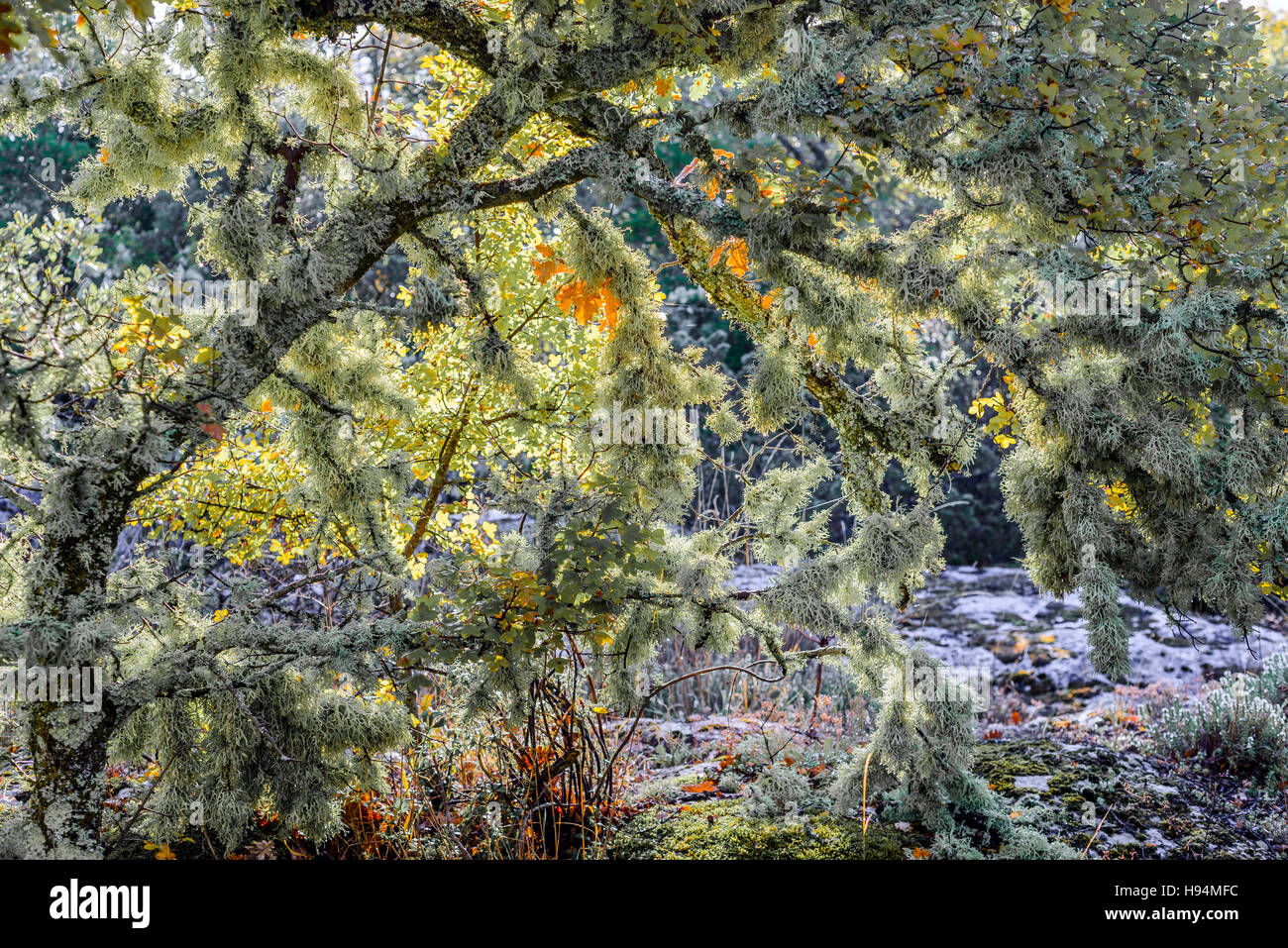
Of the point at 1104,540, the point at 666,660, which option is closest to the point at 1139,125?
the point at 1104,540

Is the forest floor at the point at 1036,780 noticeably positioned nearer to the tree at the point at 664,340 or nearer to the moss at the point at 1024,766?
the moss at the point at 1024,766

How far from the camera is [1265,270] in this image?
2.72 metres

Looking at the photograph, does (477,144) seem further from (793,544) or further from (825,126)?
(793,544)

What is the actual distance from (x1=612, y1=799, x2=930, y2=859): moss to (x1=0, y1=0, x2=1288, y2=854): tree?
0.23 m

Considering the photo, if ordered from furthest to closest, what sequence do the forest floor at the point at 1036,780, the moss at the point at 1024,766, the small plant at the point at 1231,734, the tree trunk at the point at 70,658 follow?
1. the small plant at the point at 1231,734
2. the moss at the point at 1024,766
3. the forest floor at the point at 1036,780
4. the tree trunk at the point at 70,658

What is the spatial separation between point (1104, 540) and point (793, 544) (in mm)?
1162

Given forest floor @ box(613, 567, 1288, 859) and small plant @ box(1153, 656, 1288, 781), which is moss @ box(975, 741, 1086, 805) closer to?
forest floor @ box(613, 567, 1288, 859)

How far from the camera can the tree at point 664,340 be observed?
2762mm

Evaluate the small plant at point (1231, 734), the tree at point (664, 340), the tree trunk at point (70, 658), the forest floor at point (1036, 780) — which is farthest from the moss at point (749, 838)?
the small plant at point (1231, 734)

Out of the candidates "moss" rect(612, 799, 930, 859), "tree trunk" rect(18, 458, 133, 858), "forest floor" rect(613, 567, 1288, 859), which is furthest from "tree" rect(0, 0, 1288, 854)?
"forest floor" rect(613, 567, 1288, 859)

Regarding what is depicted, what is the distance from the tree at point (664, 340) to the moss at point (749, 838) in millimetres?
235

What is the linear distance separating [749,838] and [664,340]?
2.14 m

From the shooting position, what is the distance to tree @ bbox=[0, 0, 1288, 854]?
2.76 meters

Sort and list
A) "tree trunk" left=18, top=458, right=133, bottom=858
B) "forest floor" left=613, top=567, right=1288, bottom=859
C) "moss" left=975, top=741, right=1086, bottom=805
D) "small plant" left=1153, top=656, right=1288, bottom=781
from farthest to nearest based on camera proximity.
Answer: "small plant" left=1153, top=656, right=1288, bottom=781 < "moss" left=975, top=741, right=1086, bottom=805 < "forest floor" left=613, top=567, right=1288, bottom=859 < "tree trunk" left=18, top=458, right=133, bottom=858
